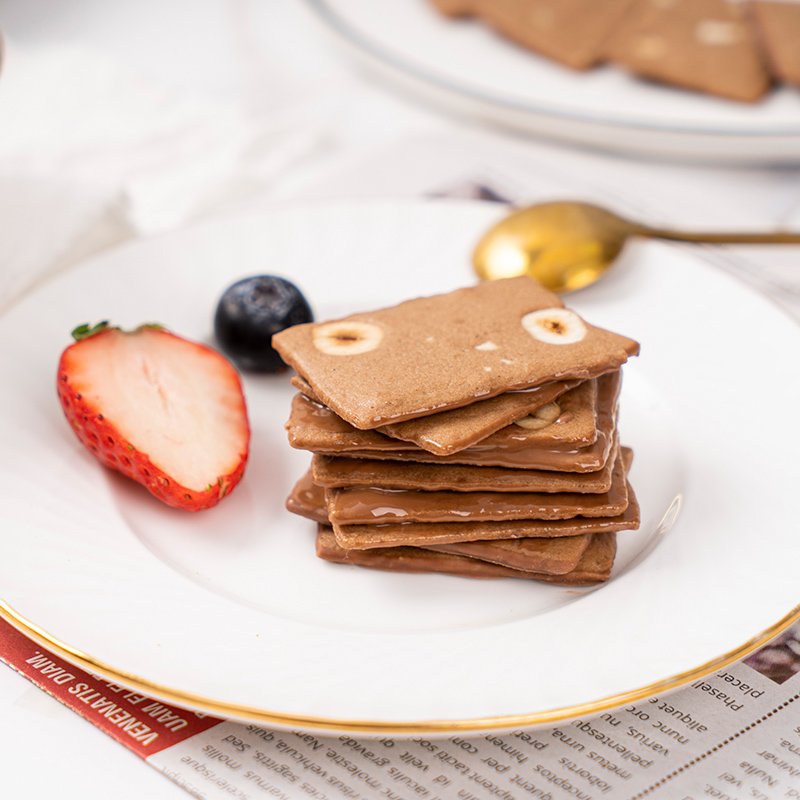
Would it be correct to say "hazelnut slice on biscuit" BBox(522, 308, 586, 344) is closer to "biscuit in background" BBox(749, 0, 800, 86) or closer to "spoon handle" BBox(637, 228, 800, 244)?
"spoon handle" BBox(637, 228, 800, 244)

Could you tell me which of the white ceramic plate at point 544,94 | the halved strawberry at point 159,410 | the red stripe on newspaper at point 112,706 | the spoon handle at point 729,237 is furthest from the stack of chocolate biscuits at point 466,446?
the white ceramic plate at point 544,94

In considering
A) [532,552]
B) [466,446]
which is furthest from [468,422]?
[532,552]

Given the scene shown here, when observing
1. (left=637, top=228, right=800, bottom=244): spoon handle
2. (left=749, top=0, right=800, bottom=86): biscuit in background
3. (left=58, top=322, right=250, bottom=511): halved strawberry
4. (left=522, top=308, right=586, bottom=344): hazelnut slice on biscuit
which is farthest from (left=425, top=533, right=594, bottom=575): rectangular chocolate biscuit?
(left=749, top=0, right=800, bottom=86): biscuit in background

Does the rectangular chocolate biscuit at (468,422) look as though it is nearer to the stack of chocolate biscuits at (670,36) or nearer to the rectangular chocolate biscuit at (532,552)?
the rectangular chocolate biscuit at (532,552)

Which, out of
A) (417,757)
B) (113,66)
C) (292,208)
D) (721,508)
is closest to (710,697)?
(721,508)

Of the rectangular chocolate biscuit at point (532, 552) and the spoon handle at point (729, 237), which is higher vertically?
the spoon handle at point (729, 237)

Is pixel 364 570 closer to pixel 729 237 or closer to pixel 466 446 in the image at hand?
pixel 466 446

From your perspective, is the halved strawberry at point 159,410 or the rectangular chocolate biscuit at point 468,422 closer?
the rectangular chocolate biscuit at point 468,422
